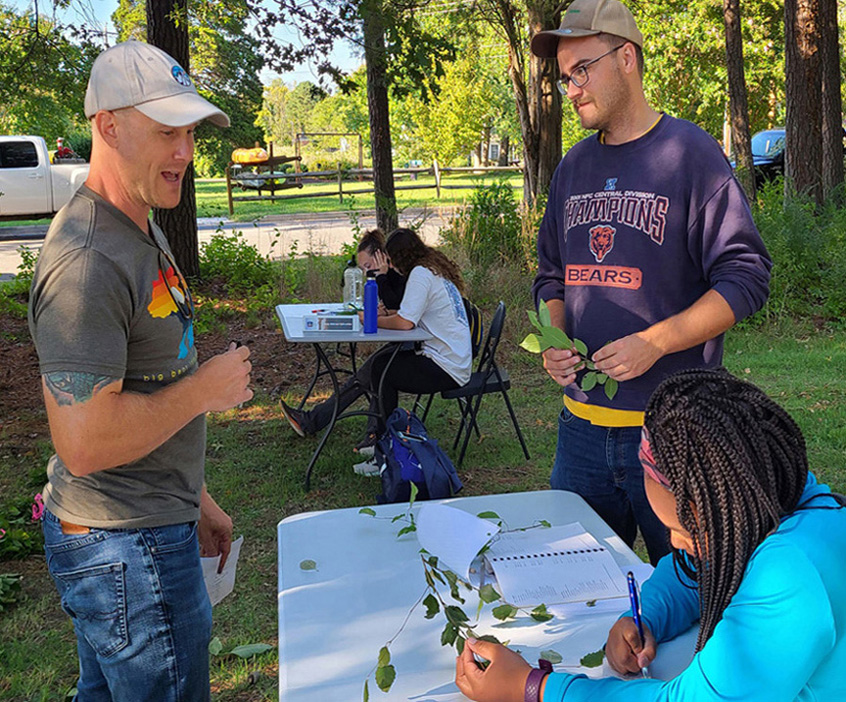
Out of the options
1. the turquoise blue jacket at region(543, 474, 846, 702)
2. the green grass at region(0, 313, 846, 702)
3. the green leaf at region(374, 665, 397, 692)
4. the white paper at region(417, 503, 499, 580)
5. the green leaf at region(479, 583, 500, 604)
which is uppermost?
the turquoise blue jacket at region(543, 474, 846, 702)

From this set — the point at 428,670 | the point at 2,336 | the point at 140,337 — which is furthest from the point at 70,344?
the point at 2,336

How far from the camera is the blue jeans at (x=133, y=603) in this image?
1.57 meters

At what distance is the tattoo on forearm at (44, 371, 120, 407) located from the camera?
4.66ft

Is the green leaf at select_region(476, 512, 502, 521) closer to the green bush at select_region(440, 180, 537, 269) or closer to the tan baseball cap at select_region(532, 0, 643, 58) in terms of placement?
the tan baseball cap at select_region(532, 0, 643, 58)

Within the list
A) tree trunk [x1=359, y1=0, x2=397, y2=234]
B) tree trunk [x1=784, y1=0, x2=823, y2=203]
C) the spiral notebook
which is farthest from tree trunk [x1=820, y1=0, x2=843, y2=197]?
the spiral notebook

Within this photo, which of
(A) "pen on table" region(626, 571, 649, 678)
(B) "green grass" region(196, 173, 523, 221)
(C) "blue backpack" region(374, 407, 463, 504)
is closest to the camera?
(A) "pen on table" region(626, 571, 649, 678)

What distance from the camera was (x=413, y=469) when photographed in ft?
13.5

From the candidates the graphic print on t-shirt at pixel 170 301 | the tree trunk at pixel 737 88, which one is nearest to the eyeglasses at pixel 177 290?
the graphic print on t-shirt at pixel 170 301

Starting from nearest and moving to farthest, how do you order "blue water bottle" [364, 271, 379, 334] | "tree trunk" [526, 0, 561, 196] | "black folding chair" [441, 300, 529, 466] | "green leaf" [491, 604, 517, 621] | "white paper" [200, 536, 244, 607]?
"green leaf" [491, 604, 517, 621] → "white paper" [200, 536, 244, 607] → "blue water bottle" [364, 271, 379, 334] → "black folding chair" [441, 300, 529, 466] → "tree trunk" [526, 0, 561, 196]

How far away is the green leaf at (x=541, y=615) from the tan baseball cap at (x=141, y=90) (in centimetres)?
114

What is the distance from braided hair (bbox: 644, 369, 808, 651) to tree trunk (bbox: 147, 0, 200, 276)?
22.0ft

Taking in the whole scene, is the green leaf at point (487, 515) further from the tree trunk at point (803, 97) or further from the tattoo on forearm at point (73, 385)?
the tree trunk at point (803, 97)

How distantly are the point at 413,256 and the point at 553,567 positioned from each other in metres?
3.61

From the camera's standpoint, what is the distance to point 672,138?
2.23m
